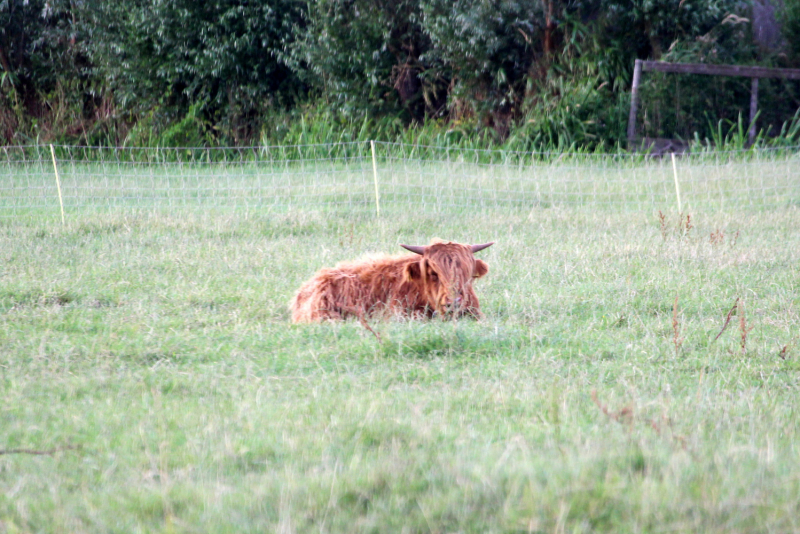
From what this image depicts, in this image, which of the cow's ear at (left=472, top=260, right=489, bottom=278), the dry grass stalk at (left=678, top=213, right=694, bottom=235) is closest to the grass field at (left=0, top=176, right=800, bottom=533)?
the cow's ear at (left=472, top=260, right=489, bottom=278)

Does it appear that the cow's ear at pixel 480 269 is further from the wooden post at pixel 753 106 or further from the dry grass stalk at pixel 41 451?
the wooden post at pixel 753 106

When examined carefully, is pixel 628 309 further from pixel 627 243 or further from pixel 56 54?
pixel 56 54

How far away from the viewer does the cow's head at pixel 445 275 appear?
21.0ft

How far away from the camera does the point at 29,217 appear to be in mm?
12070

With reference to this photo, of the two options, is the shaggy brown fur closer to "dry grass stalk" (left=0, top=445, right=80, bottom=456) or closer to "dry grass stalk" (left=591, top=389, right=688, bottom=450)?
"dry grass stalk" (left=591, top=389, right=688, bottom=450)

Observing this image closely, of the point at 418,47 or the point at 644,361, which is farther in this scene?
the point at 418,47

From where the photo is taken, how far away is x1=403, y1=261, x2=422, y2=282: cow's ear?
6.72 metres

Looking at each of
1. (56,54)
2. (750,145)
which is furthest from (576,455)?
(56,54)

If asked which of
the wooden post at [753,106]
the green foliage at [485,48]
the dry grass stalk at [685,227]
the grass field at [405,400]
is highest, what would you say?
the green foliage at [485,48]

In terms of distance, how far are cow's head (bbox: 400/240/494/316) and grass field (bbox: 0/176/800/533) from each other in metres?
0.41

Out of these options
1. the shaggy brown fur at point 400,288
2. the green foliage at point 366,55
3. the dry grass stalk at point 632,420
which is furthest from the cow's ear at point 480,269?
the green foliage at point 366,55

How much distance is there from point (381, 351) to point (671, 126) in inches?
557

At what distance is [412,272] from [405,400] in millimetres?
2642

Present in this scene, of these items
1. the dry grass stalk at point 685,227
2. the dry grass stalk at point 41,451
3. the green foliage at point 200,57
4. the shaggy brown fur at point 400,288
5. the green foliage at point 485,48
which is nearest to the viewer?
the dry grass stalk at point 41,451
